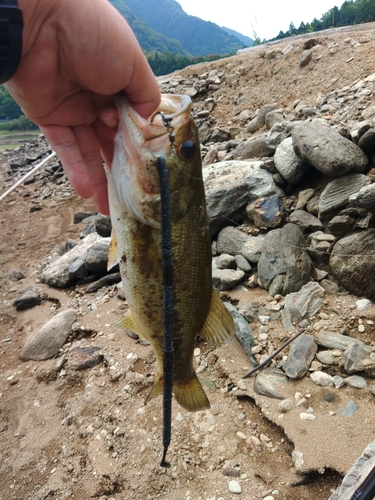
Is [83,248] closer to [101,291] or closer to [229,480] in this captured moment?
[101,291]

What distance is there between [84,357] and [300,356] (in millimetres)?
2459

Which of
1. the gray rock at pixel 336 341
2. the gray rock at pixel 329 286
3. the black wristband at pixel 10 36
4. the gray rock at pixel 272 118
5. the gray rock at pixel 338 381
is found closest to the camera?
the black wristband at pixel 10 36

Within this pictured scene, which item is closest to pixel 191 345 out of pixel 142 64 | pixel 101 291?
pixel 142 64

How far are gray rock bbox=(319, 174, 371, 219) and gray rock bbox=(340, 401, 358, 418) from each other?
270 cm

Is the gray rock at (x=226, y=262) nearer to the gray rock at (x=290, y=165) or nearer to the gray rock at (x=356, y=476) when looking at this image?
the gray rock at (x=290, y=165)

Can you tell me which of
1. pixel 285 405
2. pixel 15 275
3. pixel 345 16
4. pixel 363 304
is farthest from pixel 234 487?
pixel 345 16

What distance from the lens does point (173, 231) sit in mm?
2043

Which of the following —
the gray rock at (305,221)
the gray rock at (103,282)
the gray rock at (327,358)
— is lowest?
the gray rock at (103,282)

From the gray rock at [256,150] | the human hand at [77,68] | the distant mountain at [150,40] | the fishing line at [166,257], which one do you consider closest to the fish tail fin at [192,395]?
the fishing line at [166,257]

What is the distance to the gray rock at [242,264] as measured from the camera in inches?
207

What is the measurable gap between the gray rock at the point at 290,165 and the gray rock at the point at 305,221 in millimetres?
665

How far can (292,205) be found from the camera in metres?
5.96

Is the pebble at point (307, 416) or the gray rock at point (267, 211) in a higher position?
the gray rock at point (267, 211)

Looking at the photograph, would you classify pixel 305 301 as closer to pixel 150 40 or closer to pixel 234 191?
pixel 234 191
